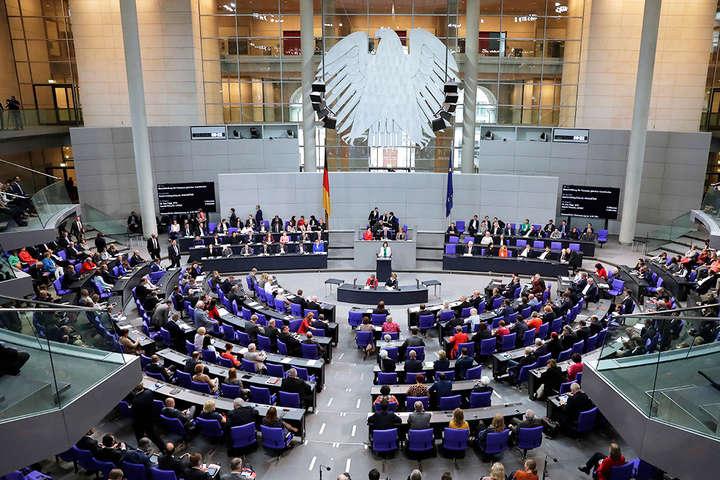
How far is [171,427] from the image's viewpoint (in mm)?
9203

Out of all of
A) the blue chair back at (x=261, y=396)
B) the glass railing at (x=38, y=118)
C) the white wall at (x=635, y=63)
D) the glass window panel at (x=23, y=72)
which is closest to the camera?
the blue chair back at (x=261, y=396)

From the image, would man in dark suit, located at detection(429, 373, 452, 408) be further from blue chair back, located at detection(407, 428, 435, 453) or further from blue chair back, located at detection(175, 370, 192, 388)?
blue chair back, located at detection(175, 370, 192, 388)

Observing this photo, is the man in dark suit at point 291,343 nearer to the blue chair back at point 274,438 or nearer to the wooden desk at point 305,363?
the wooden desk at point 305,363

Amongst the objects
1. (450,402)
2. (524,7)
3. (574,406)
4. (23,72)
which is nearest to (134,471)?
(450,402)

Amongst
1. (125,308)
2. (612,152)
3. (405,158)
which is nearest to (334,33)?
(405,158)

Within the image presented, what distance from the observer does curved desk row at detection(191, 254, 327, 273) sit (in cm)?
1973

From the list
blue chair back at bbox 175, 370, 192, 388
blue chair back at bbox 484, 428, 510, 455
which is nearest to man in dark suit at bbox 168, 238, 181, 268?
blue chair back at bbox 175, 370, 192, 388

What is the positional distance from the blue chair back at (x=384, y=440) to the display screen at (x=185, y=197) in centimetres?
1809

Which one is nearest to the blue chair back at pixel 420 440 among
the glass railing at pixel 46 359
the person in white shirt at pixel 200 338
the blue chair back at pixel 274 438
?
the blue chair back at pixel 274 438

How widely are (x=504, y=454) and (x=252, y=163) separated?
19.6m

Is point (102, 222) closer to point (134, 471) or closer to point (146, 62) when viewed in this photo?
point (146, 62)

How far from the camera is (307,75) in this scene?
24219mm

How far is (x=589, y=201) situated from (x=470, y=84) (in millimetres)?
7607

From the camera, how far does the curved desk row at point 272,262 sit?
1973 centimetres
